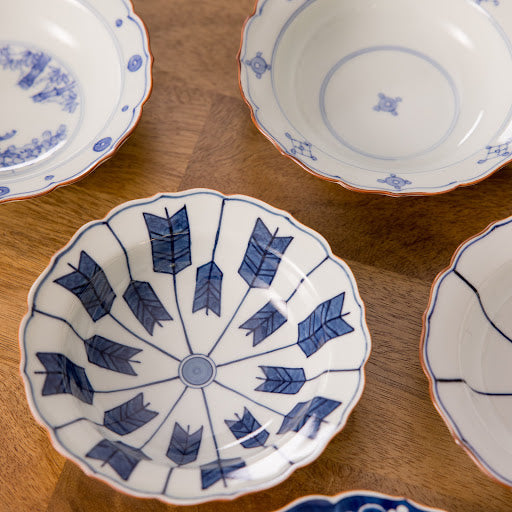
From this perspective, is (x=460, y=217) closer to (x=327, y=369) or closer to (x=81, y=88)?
(x=327, y=369)

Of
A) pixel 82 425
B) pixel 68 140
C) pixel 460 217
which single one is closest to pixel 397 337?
pixel 460 217

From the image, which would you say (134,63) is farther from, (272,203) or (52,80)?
(272,203)

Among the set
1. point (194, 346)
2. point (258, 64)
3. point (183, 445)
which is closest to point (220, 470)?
point (183, 445)

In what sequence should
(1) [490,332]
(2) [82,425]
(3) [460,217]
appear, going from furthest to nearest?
Result: (3) [460,217] → (1) [490,332] → (2) [82,425]

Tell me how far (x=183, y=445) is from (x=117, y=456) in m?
0.09

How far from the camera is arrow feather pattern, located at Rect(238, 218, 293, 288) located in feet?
2.69

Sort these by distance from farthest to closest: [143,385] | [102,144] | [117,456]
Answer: [102,144]
[143,385]
[117,456]

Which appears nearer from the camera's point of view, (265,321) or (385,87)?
(265,321)

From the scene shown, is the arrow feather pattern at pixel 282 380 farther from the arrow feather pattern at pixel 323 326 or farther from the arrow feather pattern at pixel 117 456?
the arrow feather pattern at pixel 117 456

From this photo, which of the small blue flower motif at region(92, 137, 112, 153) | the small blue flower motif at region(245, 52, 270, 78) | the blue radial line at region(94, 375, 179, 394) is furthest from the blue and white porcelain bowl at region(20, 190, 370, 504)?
the small blue flower motif at region(245, 52, 270, 78)

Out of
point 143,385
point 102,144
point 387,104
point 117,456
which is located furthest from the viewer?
point 387,104

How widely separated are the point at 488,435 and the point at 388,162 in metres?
0.42

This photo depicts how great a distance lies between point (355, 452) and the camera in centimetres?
80

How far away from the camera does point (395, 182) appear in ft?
2.89
